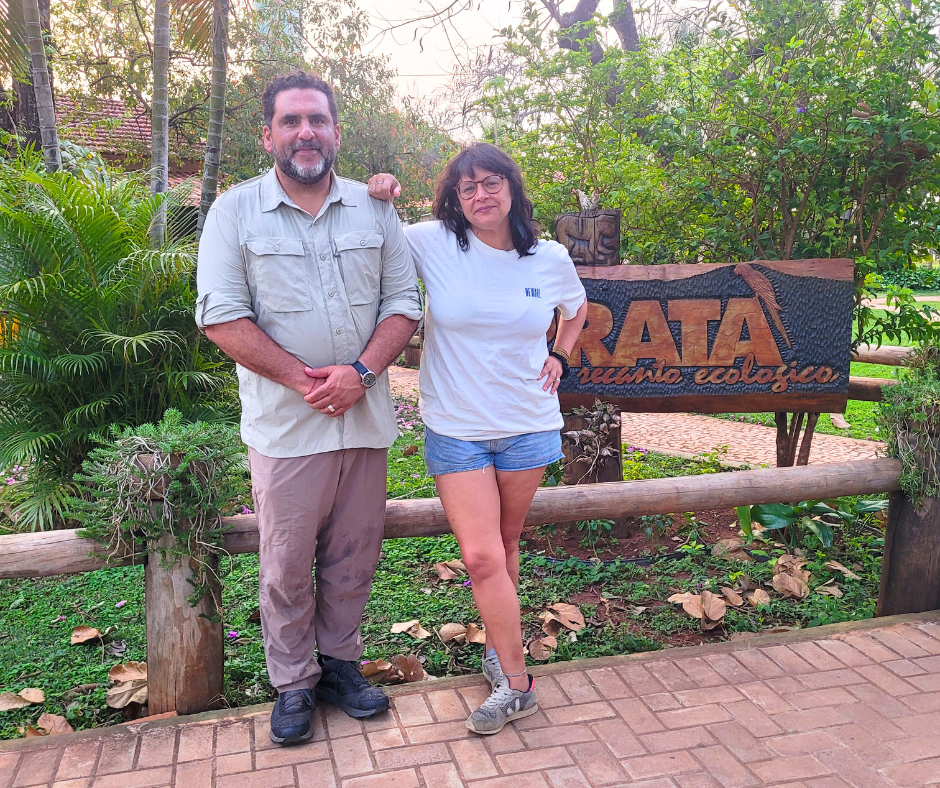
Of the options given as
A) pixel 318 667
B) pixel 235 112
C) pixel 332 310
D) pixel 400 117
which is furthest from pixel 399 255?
pixel 400 117

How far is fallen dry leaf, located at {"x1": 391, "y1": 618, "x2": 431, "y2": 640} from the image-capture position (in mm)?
3264

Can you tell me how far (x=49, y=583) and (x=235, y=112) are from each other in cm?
920

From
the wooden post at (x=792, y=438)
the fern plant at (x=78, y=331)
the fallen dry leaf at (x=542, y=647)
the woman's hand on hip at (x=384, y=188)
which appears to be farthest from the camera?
the wooden post at (x=792, y=438)

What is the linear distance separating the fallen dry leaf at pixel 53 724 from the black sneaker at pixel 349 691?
85 cm

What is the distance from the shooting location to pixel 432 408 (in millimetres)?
2504

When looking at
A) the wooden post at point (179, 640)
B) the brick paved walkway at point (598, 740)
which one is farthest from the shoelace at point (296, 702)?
the wooden post at point (179, 640)

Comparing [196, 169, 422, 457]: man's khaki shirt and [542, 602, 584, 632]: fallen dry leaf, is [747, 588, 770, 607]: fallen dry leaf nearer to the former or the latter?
[542, 602, 584, 632]: fallen dry leaf

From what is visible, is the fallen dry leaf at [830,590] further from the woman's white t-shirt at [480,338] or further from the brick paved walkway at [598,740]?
the woman's white t-shirt at [480,338]

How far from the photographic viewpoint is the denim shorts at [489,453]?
97.0 inches

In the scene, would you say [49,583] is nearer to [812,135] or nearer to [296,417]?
[296,417]

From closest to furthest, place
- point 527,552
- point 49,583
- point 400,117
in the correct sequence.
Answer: point 49,583, point 527,552, point 400,117

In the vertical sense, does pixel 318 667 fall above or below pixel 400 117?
below

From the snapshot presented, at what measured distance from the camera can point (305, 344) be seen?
92.3 inches

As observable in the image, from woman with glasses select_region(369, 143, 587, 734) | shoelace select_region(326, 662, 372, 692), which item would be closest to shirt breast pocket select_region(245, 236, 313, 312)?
woman with glasses select_region(369, 143, 587, 734)
